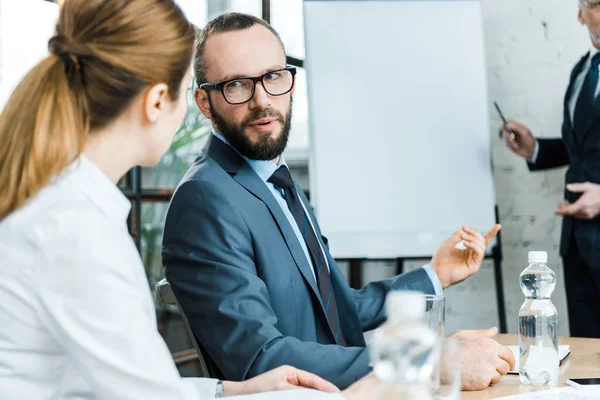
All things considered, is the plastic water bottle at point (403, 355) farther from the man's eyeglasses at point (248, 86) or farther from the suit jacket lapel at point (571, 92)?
the suit jacket lapel at point (571, 92)

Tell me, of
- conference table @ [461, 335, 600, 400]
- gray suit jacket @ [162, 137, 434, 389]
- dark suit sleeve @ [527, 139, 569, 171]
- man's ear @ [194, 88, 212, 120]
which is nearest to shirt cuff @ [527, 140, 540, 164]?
dark suit sleeve @ [527, 139, 569, 171]

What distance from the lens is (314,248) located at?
4.78ft

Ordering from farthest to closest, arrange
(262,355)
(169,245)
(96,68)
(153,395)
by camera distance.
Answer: (169,245), (262,355), (96,68), (153,395)

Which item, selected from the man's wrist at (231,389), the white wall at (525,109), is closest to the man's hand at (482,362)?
the man's wrist at (231,389)

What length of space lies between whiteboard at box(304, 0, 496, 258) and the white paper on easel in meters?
1.76

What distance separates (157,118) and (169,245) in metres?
0.44

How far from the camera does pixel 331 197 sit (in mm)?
2822

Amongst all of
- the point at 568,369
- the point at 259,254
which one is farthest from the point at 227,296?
the point at 568,369

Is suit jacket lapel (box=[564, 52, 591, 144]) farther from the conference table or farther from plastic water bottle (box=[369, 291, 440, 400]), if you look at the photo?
plastic water bottle (box=[369, 291, 440, 400])

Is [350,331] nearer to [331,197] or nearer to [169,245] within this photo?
[169,245]

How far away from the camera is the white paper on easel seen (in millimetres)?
1010

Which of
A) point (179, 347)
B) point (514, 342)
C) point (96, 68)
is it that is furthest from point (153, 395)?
point (179, 347)

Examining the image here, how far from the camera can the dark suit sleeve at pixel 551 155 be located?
2908 millimetres

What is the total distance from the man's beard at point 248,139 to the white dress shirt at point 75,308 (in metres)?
0.67
